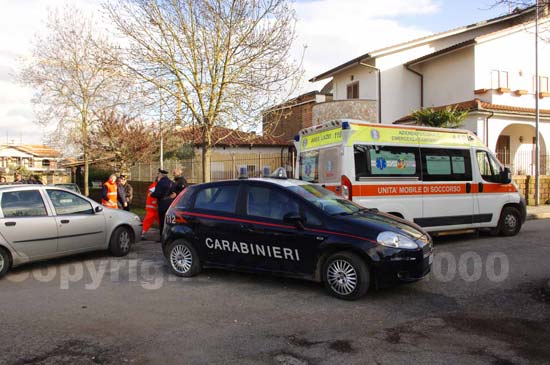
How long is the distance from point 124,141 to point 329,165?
66.0 ft

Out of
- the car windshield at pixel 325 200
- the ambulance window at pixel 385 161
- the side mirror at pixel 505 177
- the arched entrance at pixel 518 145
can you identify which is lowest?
the car windshield at pixel 325 200

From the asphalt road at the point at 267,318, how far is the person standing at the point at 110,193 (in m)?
4.03

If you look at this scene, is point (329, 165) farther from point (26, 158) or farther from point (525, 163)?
point (26, 158)

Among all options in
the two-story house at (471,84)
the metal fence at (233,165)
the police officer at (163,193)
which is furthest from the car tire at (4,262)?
the two-story house at (471,84)

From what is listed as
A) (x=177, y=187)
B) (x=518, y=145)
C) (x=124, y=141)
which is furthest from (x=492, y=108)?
(x=124, y=141)

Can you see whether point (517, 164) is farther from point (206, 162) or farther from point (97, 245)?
point (97, 245)

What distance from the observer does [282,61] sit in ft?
43.1

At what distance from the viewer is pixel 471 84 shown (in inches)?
804

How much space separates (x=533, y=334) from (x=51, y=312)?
5192 mm

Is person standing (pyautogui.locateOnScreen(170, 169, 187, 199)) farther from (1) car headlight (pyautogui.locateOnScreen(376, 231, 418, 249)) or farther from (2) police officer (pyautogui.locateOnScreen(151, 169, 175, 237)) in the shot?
(1) car headlight (pyautogui.locateOnScreen(376, 231, 418, 249))

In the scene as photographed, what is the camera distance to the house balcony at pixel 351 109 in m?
22.2

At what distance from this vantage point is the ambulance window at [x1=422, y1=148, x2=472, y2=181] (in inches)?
364

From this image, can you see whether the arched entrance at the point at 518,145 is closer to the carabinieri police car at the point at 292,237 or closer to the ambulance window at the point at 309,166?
the ambulance window at the point at 309,166

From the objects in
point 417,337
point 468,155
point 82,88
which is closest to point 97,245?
point 417,337
